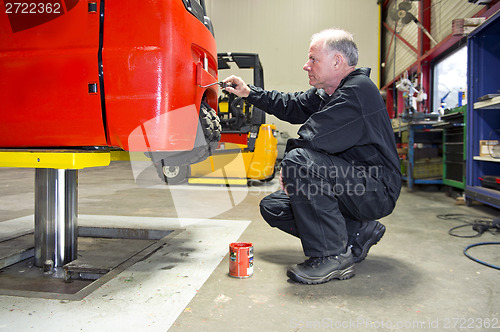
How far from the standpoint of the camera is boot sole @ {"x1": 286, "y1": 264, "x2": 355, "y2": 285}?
148cm

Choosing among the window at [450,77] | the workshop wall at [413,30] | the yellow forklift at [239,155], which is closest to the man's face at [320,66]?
the yellow forklift at [239,155]

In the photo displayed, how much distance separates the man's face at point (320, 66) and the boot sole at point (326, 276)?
0.86 meters

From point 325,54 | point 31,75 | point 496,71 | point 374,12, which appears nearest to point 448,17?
point 496,71

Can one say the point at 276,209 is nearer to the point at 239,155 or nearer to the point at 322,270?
the point at 322,270

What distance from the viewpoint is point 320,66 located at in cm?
167

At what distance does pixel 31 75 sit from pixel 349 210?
4.47ft

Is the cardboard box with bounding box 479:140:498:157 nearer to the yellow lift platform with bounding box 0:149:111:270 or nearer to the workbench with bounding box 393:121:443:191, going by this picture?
the workbench with bounding box 393:121:443:191

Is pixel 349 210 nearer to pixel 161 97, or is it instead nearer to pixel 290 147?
pixel 290 147

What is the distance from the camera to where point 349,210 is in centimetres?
160

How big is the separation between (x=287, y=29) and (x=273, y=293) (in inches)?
405

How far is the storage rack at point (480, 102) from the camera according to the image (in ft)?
11.1

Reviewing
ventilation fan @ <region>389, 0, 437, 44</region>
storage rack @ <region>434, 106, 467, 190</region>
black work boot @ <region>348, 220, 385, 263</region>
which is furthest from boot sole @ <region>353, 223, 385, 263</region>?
ventilation fan @ <region>389, 0, 437, 44</region>

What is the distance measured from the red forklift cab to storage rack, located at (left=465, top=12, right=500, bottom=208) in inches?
123

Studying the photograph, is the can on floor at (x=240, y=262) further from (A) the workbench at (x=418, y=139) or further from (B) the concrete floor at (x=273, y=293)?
(A) the workbench at (x=418, y=139)
